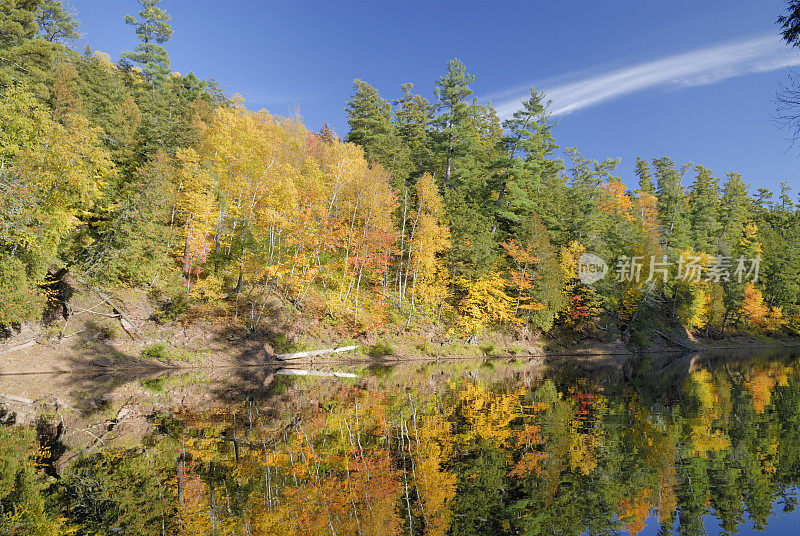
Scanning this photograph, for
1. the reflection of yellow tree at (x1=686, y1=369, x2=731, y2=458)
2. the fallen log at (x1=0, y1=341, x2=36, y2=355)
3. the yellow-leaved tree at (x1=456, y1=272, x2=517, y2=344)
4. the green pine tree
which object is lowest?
the reflection of yellow tree at (x1=686, y1=369, x2=731, y2=458)

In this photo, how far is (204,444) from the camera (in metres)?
9.67

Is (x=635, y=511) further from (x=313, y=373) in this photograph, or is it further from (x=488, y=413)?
(x=313, y=373)

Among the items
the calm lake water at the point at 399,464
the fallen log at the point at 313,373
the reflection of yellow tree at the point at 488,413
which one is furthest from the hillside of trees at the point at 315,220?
the reflection of yellow tree at the point at 488,413

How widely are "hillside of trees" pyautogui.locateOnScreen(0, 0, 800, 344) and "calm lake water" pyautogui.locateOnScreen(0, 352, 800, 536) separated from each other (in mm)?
10604

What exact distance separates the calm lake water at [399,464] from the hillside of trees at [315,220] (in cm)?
1060

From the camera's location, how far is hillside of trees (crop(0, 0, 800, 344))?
848 inches

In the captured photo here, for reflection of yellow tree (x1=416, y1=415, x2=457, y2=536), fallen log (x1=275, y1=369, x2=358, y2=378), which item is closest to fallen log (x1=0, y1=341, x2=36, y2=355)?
fallen log (x1=275, y1=369, x2=358, y2=378)

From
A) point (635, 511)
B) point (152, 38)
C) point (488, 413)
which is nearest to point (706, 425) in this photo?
point (488, 413)

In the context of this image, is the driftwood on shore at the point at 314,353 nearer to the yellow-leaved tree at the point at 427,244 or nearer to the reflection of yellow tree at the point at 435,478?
the yellow-leaved tree at the point at 427,244

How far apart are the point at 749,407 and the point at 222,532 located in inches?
686

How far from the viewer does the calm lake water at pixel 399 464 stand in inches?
247

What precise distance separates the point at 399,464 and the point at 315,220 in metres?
22.5

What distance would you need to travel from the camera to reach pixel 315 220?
29.0 meters

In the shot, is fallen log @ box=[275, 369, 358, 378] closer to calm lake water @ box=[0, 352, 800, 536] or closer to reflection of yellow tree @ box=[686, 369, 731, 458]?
calm lake water @ box=[0, 352, 800, 536]
